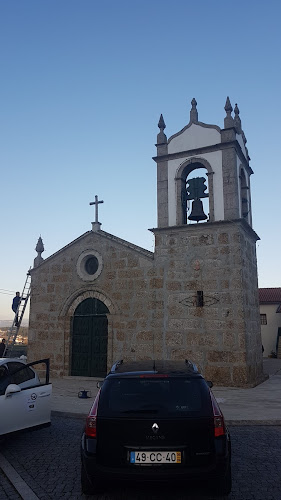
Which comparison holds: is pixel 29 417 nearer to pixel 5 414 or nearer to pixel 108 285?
pixel 5 414

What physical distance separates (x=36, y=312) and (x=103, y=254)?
3.77 metres

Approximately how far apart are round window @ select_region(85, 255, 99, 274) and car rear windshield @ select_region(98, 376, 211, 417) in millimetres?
11087

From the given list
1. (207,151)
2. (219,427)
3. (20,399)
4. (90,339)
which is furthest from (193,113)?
(219,427)

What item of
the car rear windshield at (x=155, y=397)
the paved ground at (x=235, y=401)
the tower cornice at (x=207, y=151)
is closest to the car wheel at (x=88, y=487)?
the car rear windshield at (x=155, y=397)

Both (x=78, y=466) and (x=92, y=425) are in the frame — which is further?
(x=78, y=466)

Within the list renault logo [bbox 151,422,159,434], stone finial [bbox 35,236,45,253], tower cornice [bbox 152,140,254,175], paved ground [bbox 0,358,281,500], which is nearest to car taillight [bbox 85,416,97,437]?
renault logo [bbox 151,422,159,434]

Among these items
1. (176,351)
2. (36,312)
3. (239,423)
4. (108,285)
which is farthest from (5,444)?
(36,312)

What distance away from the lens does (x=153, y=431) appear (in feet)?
13.3

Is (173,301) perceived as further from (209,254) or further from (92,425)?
(92,425)

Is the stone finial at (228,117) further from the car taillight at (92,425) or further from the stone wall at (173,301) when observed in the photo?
the car taillight at (92,425)

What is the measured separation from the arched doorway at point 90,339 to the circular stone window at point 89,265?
0.93 metres

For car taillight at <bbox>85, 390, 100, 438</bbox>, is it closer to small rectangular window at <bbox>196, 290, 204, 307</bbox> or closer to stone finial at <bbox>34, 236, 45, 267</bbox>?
small rectangular window at <bbox>196, 290, 204, 307</bbox>

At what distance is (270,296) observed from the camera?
3566 centimetres

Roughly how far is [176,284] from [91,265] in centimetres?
374
